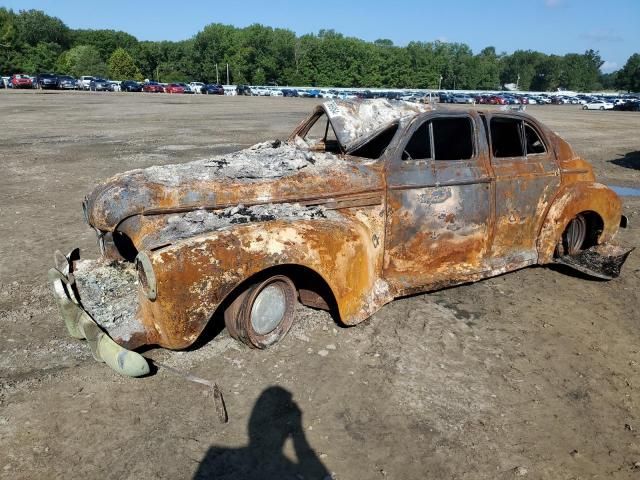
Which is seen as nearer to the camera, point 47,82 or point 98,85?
point 47,82

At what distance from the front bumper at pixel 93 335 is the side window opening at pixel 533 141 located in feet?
13.6

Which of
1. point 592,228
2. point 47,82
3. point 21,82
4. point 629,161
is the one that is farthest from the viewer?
point 47,82

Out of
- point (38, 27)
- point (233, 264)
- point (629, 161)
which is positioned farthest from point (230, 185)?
point (38, 27)

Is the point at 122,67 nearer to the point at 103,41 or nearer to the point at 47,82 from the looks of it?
the point at 103,41

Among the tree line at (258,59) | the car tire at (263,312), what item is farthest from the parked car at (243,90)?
the car tire at (263,312)

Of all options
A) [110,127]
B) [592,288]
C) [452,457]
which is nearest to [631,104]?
[110,127]

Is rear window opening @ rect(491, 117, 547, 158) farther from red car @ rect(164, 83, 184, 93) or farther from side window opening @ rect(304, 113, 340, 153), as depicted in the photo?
red car @ rect(164, 83, 184, 93)

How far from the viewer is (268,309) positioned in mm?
3539

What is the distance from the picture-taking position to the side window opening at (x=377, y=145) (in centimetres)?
422

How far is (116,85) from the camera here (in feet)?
190

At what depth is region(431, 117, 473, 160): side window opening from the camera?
4355 mm

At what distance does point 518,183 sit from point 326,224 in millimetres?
2210

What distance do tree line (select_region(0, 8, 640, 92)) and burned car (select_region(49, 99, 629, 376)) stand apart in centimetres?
9421

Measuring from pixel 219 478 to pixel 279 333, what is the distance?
132 cm
